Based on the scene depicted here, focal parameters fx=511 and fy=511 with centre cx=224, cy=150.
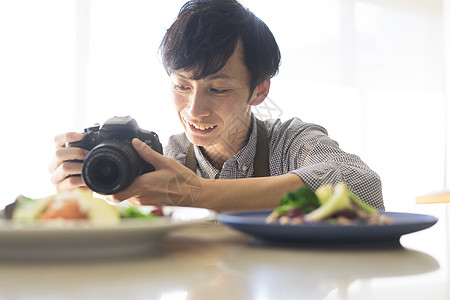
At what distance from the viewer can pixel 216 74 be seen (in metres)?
1.13

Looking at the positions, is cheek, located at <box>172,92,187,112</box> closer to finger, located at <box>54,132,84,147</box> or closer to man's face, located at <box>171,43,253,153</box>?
man's face, located at <box>171,43,253,153</box>

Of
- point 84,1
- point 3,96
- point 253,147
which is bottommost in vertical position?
point 253,147

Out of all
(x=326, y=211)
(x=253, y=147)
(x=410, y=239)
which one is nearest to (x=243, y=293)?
(x=326, y=211)

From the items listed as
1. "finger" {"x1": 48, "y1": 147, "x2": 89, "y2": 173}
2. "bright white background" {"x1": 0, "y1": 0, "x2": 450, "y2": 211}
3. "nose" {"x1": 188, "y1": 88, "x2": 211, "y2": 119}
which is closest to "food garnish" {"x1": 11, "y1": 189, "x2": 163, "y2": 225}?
"finger" {"x1": 48, "y1": 147, "x2": 89, "y2": 173}

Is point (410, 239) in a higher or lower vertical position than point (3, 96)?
lower

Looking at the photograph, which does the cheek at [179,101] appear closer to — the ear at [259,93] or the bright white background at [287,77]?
the ear at [259,93]

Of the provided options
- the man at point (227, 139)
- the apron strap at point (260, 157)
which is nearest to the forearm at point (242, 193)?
the man at point (227, 139)

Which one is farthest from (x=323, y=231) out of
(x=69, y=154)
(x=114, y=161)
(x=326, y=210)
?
(x=69, y=154)

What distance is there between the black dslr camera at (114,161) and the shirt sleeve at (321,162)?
292 millimetres

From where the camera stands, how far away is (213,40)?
1134 mm

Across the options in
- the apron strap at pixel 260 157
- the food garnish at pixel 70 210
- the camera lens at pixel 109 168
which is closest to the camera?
the food garnish at pixel 70 210

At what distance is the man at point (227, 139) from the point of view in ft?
2.69

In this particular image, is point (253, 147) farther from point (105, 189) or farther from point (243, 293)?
point (243, 293)

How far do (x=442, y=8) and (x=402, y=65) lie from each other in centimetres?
63
